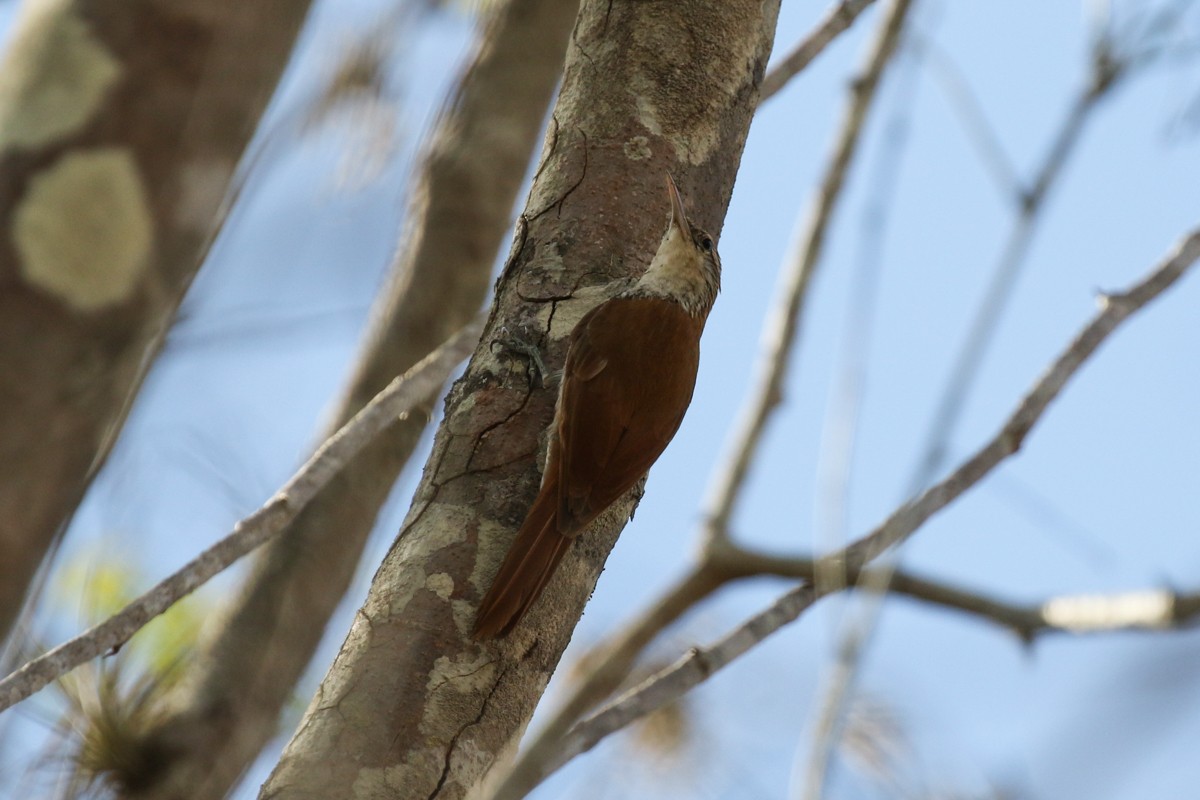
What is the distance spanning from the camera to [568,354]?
2410mm

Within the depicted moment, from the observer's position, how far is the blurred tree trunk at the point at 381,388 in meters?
3.69

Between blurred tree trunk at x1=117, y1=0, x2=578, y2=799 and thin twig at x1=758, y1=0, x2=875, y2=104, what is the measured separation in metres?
1.31

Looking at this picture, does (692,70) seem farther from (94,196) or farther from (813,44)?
(94,196)

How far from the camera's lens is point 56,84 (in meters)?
1.92

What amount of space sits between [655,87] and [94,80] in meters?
1.08

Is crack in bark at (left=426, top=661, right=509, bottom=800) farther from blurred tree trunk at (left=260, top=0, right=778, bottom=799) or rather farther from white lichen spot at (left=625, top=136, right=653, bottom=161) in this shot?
white lichen spot at (left=625, top=136, right=653, bottom=161)

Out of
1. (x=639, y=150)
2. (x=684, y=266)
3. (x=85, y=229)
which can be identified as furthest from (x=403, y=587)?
(x=684, y=266)

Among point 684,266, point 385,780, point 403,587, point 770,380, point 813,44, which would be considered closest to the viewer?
point 385,780

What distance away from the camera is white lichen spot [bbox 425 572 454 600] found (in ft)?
6.68

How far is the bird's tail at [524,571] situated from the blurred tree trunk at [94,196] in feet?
2.05

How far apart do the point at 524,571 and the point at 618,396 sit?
3.31ft

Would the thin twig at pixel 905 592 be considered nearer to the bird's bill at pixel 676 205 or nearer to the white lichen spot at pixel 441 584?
the white lichen spot at pixel 441 584

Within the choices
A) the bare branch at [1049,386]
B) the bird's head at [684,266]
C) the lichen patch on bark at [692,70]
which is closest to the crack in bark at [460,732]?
the bare branch at [1049,386]

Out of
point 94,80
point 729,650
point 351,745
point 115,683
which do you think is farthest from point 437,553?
point 115,683
